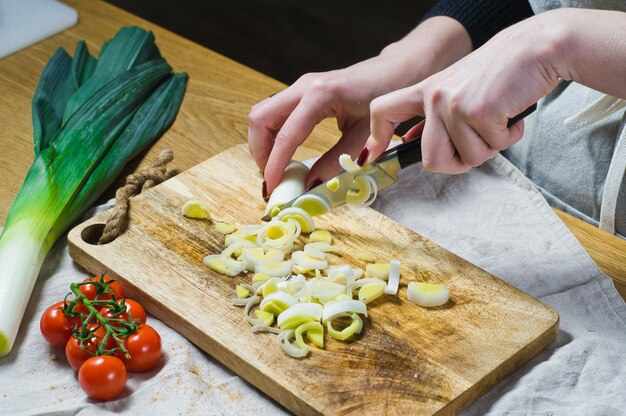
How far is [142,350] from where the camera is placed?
1443 millimetres

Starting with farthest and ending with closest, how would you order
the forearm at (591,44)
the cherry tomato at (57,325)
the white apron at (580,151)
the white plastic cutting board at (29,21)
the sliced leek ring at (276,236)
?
the white plastic cutting board at (29,21) → the white apron at (580,151) → the sliced leek ring at (276,236) → the cherry tomato at (57,325) → the forearm at (591,44)

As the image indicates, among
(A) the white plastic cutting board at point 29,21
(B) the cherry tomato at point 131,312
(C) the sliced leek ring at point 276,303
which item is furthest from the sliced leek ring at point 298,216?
(A) the white plastic cutting board at point 29,21

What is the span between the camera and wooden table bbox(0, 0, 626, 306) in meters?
1.84

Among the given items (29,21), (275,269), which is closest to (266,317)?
(275,269)

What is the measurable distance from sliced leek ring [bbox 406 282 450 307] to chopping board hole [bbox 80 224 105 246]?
640 mm

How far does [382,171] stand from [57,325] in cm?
66

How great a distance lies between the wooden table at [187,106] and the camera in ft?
6.03

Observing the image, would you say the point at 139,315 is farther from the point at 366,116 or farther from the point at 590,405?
the point at 590,405

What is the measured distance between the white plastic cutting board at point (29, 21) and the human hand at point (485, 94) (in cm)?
130

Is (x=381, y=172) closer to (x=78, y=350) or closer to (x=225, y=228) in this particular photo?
(x=225, y=228)

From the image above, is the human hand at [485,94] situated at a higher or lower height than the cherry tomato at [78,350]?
higher

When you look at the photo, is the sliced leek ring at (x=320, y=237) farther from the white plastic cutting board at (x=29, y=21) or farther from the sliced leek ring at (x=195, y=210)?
the white plastic cutting board at (x=29, y=21)

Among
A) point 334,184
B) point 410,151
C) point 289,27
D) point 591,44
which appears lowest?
point 289,27

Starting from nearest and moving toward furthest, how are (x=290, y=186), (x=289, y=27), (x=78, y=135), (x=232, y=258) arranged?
(x=232, y=258), (x=290, y=186), (x=78, y=135), (x=289, y=27)
